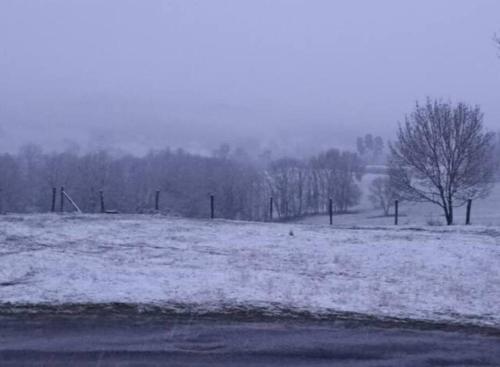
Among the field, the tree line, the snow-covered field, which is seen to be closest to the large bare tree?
the field

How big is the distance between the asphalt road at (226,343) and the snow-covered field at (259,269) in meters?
0.92

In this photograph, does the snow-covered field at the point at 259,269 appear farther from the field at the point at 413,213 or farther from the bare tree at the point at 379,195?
the bare tree at the point at 379,195

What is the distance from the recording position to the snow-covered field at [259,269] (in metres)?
9.95

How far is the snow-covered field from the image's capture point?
9945 millimetres

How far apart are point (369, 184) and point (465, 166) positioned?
5145 cm

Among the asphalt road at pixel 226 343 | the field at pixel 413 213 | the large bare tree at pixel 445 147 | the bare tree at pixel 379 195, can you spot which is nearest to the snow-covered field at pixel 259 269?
the asphalt road at pixel 226 343

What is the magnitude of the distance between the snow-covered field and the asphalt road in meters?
0.92

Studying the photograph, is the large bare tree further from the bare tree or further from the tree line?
the bare tree

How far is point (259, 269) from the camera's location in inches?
508

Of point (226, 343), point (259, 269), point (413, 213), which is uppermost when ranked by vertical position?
point (413, 213)

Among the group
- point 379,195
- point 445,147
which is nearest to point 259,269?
point 445,147

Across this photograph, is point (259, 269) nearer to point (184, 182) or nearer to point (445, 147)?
point (445, 147)

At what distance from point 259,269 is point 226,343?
523cm

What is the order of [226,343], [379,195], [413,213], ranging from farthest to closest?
[379,195] → [413,213] → [226,343]
